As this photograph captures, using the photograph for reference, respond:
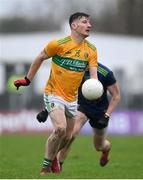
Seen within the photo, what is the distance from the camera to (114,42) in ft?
156

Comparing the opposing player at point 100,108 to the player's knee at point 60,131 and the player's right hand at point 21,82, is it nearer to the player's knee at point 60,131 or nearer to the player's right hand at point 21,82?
the player's knee at point 60,131

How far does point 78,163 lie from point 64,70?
4578 millimetres

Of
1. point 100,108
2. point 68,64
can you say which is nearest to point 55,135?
point 68,64

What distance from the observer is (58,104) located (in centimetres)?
1431

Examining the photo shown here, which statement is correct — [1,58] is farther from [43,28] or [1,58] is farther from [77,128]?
[77,128]

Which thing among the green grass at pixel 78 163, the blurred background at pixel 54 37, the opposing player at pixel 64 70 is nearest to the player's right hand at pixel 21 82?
the opposing player at pixel 64 70

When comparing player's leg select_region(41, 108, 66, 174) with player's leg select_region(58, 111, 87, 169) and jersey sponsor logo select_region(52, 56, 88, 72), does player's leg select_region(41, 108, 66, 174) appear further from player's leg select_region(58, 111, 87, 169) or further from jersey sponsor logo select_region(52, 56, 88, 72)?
player's leg select_region(58, 111, 87, 169)

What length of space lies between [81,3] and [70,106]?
1954 inches

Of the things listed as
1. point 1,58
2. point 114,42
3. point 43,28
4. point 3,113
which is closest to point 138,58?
point 114,42

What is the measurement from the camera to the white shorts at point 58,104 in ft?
47.0

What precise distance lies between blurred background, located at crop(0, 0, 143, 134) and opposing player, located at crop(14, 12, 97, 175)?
7.17 m

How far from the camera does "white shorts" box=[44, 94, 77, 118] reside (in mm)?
14312

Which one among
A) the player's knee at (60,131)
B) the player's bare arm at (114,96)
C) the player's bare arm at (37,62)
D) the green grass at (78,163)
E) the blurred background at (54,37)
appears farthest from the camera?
the blurred background at (54,37)

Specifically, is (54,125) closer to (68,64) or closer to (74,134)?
(68,64)
